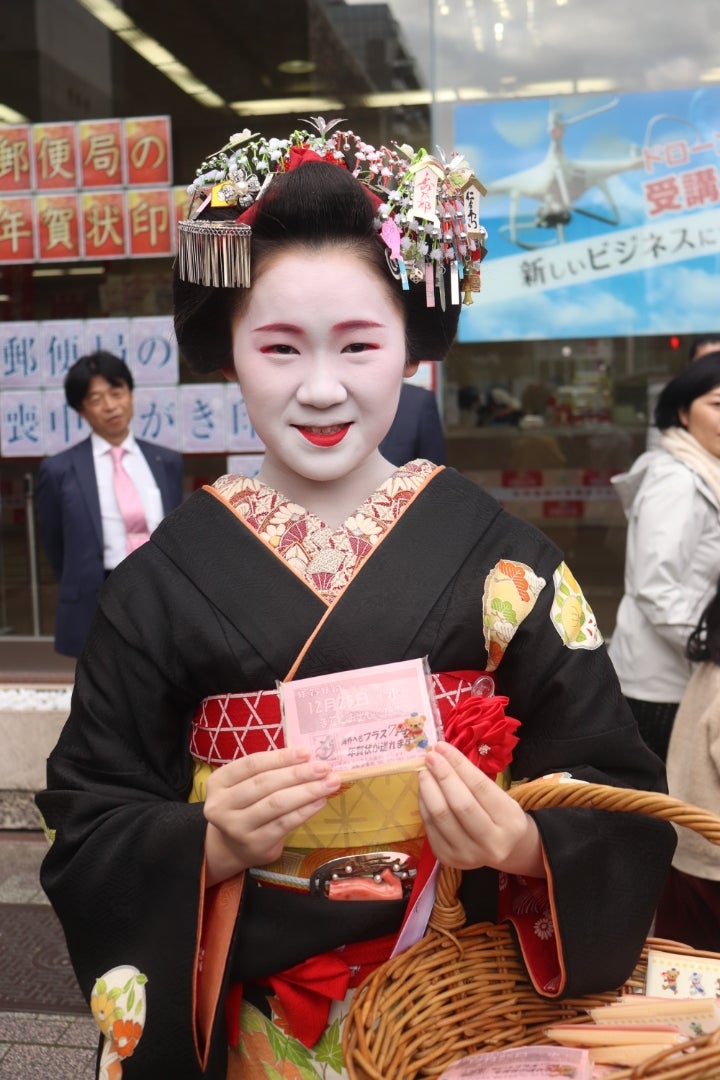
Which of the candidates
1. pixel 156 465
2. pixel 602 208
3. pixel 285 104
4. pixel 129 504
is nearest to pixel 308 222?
pixel 129 504

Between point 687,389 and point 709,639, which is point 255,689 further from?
point 687,389

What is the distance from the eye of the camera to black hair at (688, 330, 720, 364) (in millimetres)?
4629

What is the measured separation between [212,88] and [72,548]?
235 cm

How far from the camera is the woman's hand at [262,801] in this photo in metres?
1.23

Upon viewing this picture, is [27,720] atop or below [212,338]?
below

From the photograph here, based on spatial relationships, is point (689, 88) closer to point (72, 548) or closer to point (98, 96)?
point (98, 96)

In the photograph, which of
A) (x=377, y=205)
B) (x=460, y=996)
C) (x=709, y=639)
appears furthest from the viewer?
(x=709, y=639)

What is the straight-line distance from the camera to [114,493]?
460cm

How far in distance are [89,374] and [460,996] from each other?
364 cm

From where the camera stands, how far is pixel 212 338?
168 cm

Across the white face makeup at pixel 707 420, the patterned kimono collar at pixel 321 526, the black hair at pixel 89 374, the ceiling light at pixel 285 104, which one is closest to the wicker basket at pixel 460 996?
the patterned kimono collar at pixel 321 526

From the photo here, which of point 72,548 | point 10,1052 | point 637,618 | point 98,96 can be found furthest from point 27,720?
point 98,96

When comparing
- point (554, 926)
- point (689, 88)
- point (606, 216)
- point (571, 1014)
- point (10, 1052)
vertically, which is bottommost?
point (10, 1052)

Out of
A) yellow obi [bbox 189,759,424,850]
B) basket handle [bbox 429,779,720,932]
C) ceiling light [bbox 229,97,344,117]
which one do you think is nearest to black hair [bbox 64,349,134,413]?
ceiling light [bbox 229,97,344,117]
